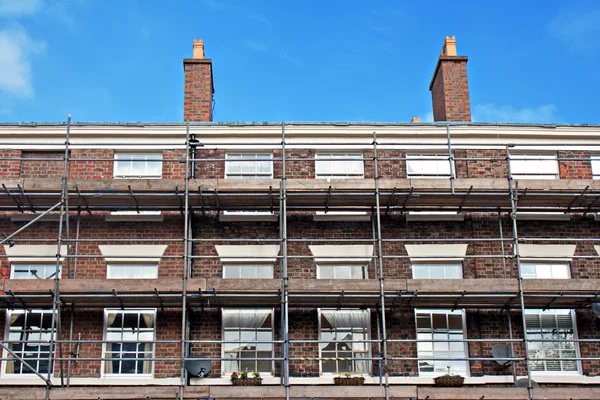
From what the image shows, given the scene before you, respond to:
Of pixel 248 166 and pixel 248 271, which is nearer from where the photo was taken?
pixel 248 271

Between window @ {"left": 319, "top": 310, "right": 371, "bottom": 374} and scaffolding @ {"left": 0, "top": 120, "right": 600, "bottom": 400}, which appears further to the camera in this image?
window @ {"left": 319, "top": 310, "right": 371, "bottom": 374}

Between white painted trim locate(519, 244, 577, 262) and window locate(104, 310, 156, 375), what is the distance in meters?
7.92

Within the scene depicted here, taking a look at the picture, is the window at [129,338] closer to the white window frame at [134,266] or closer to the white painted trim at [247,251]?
the white window frame at [134,266]

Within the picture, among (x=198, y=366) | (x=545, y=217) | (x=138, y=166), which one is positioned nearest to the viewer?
(x=198, y=366)

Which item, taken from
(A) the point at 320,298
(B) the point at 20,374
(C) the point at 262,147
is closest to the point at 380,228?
(A) the point at 320,298

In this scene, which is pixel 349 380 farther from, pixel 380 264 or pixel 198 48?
pixel 198 48

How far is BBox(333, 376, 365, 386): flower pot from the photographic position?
49.1ft

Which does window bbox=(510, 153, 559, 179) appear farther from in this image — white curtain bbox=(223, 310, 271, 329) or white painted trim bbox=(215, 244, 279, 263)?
white curtain bbox=(223, 310, 271, 329)

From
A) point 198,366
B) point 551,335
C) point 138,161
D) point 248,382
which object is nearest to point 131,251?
point 138,161

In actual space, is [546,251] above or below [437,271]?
above

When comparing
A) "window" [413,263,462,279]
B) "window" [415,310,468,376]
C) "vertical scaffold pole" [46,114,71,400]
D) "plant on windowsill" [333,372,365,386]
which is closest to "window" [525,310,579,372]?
"window" [415,310,468,376]

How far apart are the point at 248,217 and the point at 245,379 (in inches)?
135

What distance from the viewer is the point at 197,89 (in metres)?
18.5

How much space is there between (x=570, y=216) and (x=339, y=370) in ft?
19.6
